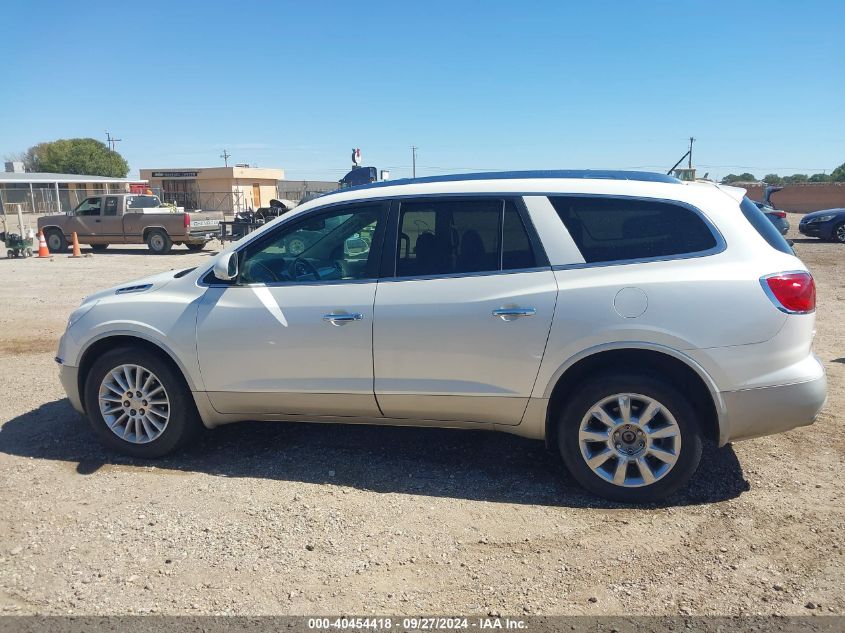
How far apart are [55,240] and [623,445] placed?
21.6 metres

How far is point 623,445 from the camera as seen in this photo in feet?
12.9

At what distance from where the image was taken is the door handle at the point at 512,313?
3891mm

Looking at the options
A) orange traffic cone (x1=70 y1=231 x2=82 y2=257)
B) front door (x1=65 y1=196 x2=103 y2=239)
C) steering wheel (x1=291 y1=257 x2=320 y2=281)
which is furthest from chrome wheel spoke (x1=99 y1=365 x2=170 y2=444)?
front door (x1=65 y1=196 x2=103 y2=239)

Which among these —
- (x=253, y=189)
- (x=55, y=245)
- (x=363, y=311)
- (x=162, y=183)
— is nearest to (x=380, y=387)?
(x=363, y=311)

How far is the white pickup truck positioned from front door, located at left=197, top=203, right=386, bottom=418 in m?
17.0

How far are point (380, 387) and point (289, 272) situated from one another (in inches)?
39.5

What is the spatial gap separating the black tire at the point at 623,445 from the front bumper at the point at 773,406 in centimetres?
21

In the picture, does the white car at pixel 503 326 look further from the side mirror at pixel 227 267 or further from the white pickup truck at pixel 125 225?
the white pickup truck at pixel 125 225

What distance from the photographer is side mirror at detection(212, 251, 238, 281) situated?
4.36 m

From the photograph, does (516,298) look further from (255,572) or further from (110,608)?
(110,608)

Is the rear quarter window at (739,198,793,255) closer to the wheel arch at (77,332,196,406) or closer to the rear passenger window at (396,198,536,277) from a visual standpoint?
the rear passenger window at (396,198,536,277)

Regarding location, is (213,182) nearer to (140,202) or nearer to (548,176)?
(140,202)

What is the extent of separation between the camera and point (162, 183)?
58000 millimetres

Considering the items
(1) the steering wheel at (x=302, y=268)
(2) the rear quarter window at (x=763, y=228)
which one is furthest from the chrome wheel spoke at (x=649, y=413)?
(1) the steering wheel at (x=302, y=268)
